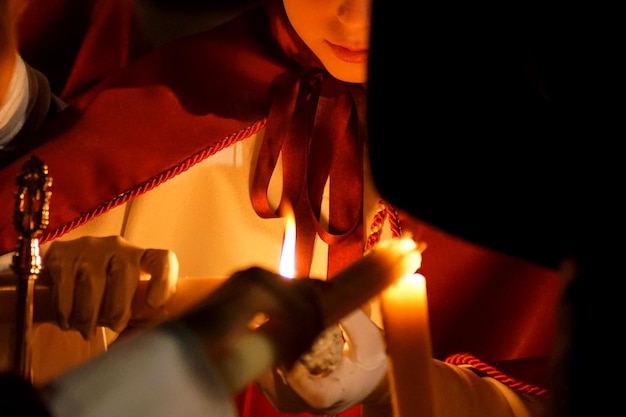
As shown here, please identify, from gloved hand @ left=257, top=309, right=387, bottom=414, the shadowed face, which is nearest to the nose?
the shadowed face

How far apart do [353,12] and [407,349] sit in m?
0.38

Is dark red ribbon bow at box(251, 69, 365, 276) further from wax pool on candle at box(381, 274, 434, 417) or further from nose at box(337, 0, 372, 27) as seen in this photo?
wax pool on candle at box(381, 274, 434, 417)

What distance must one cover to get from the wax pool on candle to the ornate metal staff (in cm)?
22

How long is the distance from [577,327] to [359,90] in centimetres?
57

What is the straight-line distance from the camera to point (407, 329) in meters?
0.52

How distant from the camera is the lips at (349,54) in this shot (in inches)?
31.9

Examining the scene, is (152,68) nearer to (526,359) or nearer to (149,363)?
(526,359)

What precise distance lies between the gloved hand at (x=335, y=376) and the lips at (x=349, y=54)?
282mm

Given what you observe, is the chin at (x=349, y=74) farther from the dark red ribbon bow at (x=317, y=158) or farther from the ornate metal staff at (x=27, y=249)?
the ornate metal staff at (x=27, y=249)

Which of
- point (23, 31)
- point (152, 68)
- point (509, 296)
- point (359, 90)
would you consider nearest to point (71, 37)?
point (23, 31)

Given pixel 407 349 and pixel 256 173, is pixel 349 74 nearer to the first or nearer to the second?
pixel 256 173

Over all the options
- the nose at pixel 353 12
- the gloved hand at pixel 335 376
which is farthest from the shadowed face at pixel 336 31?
the gloved hand at pixel 335 376

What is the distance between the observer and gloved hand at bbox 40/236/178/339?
1.75 feet

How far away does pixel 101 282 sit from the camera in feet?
1.83
